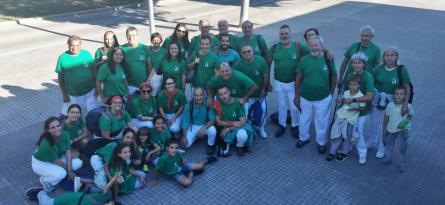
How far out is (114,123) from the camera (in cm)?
657

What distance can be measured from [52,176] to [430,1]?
25.4 m

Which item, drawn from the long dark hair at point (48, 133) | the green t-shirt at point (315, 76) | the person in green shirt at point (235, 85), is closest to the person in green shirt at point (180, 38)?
the person in green shirt at point (235, 85)

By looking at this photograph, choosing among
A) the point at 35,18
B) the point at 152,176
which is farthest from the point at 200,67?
the point at 35,18

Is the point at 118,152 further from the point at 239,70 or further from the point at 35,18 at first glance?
the point at 35,18

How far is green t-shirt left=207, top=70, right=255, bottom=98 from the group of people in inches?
0.7

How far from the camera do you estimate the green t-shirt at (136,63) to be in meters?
7.49

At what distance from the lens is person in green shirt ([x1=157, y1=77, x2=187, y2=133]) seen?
23.8 feet

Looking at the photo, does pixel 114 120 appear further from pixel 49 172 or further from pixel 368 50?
pixel 368 50

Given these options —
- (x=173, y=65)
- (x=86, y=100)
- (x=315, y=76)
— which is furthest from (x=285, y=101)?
(x=86, y=100)

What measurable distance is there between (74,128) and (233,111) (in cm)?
259

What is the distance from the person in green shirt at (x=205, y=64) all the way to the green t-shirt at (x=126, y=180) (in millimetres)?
2351

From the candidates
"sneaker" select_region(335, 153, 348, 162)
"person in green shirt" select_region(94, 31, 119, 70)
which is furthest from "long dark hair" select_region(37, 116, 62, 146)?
"sneaker" select_region(335, 153, 348, 162)

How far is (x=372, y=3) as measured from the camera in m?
23.3

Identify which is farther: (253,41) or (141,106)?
(253,41)
